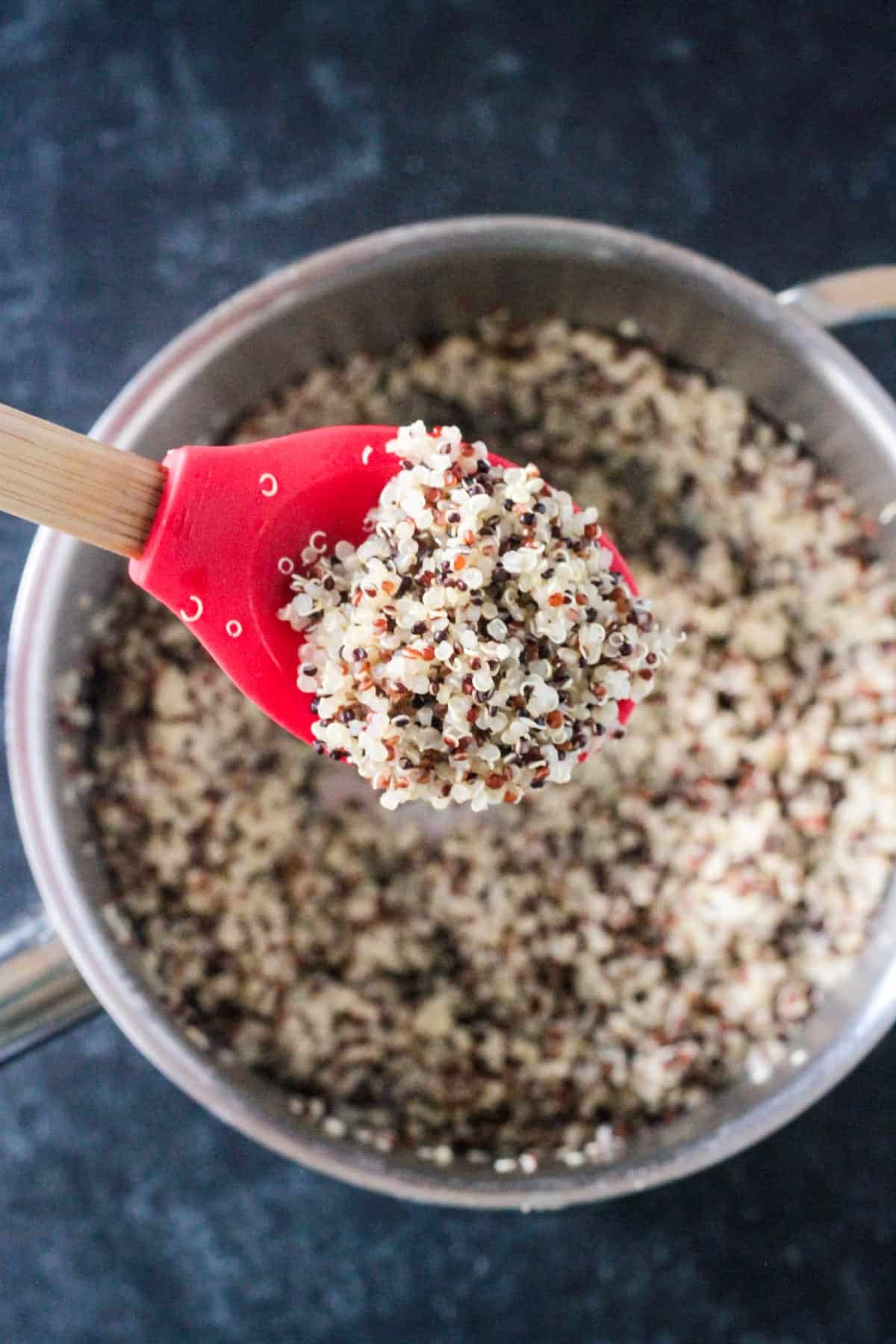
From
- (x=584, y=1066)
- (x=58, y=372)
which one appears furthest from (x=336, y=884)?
(x=58, y=372)

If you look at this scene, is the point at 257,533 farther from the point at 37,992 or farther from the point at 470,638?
→ the point at 37,992

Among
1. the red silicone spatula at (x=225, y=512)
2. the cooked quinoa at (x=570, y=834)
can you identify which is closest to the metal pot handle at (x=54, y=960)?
the cooked quinoa at (x=570, y=834)

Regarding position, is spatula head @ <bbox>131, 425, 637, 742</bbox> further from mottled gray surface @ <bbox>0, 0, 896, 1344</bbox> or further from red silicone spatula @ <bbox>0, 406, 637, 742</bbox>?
mottled gray surface @ <bbox>0, 0, 896, 1344</bbox>

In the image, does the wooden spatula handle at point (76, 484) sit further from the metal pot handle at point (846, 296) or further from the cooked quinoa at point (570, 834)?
the metal pot handle at point (846, 296)

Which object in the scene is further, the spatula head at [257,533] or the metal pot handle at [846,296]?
the metal pot handle at [846,296]

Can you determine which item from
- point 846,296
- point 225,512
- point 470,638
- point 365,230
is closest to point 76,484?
point 225,512
